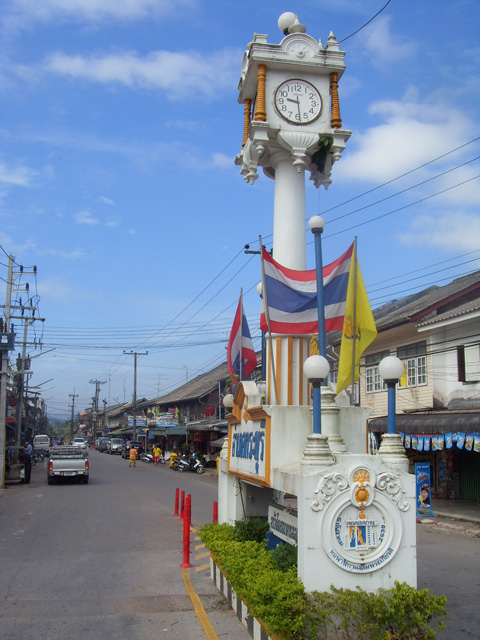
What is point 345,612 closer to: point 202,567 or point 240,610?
point 240,610

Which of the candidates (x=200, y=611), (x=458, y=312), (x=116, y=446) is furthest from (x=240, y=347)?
(x=116, y=446)

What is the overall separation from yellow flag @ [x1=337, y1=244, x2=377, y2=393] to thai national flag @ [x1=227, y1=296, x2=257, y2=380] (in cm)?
317

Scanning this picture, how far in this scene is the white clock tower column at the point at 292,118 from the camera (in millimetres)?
8547

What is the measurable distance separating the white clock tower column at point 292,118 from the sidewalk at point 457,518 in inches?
417

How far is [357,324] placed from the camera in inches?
272

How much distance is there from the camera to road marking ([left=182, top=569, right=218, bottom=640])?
6805mm

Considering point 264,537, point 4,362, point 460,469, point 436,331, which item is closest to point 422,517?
point 460,469

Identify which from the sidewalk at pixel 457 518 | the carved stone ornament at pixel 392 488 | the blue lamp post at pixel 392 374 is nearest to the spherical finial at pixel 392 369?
the blue lamp post at pixel 392 374

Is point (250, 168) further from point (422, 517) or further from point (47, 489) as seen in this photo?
point (47, 489)

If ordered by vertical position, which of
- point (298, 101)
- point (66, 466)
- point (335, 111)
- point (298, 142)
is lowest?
point (66, 466)

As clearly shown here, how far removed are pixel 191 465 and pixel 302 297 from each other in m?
32.0

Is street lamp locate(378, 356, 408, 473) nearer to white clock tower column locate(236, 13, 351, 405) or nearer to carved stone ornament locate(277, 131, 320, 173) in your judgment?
white clock tower column locate(236, 13, 351, 405)

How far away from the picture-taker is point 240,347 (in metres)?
9.91

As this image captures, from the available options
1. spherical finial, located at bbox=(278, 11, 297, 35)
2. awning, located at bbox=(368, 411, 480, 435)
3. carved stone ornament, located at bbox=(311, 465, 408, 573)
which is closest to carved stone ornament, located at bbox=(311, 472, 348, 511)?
carved stone ornament, located at bbox=(311, 465, 408, 573)
